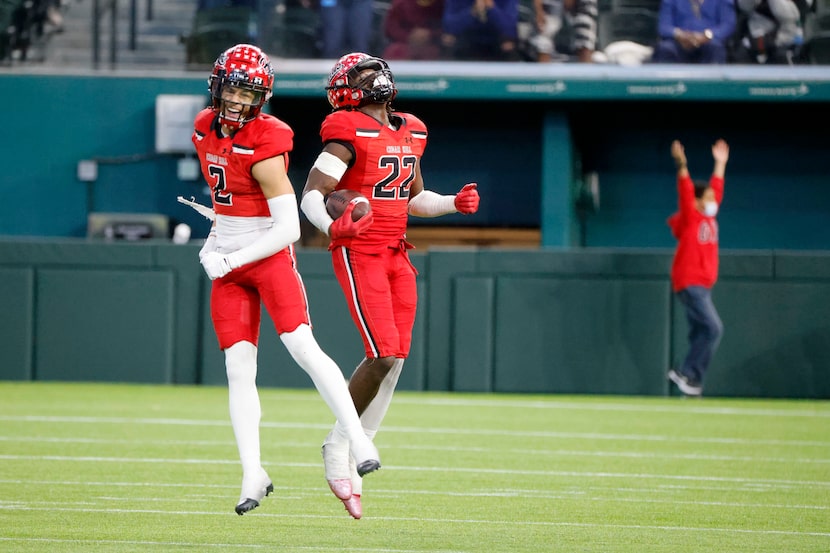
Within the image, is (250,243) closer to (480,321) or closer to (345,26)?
(480,321)

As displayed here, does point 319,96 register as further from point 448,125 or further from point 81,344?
point 81,344

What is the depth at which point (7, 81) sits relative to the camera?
17125mm

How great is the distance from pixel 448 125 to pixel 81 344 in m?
5.89

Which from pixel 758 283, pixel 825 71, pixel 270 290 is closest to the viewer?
pixel 270 290

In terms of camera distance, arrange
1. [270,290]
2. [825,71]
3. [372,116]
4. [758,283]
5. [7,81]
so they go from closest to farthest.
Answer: [270,290]
[372,116]
[758,283]
[825,71]
[7,81]

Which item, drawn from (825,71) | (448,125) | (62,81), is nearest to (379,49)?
(448,125)

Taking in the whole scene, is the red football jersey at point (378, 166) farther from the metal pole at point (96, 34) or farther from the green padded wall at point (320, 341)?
the metal pole at point (96, 34)

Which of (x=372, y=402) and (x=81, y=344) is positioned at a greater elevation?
(x=372, y=402)

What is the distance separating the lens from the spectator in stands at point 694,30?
15.9m

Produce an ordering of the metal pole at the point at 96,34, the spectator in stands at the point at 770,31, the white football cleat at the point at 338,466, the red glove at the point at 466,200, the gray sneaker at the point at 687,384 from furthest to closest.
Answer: the metal pole at the point at 96,34, the spectator in stands at the point at 770,31, the gray sneaker at the point at 687,384, the red glove at the point at 466,200, the white football cleat at the point at 338,466

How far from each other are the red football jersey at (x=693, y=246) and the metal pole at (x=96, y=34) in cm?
768

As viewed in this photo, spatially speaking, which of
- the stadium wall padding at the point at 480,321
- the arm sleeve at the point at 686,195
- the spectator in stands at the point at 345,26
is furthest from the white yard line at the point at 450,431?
the spectator in stands at the point at 345,26

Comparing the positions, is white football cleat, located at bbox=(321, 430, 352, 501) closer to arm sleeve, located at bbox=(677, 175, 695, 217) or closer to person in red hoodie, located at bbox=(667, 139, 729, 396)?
person in red hoodie, located at bbox=(667, 139, 729, 396)

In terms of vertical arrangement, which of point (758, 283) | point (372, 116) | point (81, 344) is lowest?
point (81, 344)
